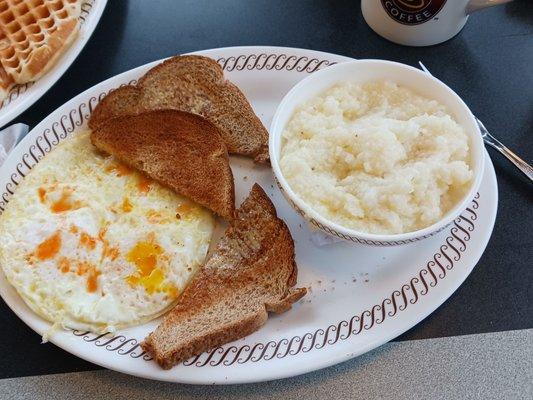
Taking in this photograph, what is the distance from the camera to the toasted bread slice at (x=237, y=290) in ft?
5.61

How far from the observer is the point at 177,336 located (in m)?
1.72

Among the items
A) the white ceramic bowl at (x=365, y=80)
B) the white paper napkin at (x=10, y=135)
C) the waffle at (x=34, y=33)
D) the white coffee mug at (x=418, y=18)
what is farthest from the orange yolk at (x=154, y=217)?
the white coffee mug at (x=418, y=18)

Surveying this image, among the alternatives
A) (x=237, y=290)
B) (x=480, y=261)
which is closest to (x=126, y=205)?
(x=237, y=290)

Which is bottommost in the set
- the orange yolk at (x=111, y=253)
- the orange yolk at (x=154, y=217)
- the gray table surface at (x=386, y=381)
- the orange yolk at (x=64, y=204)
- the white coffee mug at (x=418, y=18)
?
the gray table surface at (x=386, y=381)

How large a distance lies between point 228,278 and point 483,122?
4.13ft

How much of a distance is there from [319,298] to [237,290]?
0.28 metres

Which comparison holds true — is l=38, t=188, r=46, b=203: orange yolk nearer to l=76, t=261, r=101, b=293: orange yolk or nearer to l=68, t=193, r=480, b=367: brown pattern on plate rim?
l=76, t=261, r=101, b=293: orange yolk

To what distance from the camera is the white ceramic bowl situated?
170 cm

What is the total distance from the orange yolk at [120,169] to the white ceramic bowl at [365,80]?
605mm

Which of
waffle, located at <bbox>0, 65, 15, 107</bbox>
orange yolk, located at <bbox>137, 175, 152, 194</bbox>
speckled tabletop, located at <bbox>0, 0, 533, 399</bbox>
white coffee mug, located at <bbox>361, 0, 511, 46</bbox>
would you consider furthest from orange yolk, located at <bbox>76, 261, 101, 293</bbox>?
white coffee mug, located at <bbox>361, 0, 511, 46</bbox>

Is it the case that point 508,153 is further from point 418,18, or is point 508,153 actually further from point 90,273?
point 90,273

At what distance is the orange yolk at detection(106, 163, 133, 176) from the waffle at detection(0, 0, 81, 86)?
1.74 feet

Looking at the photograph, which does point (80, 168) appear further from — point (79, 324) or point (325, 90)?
point (325, 90)

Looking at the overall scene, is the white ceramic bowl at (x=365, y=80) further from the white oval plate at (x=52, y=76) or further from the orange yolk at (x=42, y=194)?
the white oval plate at (x=52, y=76)
